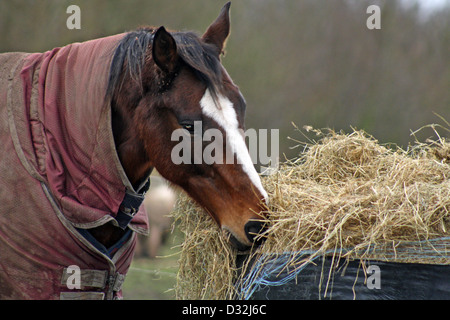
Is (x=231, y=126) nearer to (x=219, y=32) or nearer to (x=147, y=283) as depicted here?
(x=219, y=32)

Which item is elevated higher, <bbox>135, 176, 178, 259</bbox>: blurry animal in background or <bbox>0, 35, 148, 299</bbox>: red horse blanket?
<bbox>0, 35, 148, 299</bbox>: red horse blanket

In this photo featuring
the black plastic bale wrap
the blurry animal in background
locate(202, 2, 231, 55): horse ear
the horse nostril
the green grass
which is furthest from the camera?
the blurry animal in background

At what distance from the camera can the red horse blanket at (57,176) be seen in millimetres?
1771

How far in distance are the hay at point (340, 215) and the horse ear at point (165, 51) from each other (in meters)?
0.61

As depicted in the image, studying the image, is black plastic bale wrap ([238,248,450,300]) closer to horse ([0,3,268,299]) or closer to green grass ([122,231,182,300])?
horse ([0,3,268,299])

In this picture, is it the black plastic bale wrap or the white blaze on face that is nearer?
the black plastic bale wrap

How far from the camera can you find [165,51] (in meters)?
1.81

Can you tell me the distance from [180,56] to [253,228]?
2.33ft

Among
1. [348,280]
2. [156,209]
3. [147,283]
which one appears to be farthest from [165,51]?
[156,209]

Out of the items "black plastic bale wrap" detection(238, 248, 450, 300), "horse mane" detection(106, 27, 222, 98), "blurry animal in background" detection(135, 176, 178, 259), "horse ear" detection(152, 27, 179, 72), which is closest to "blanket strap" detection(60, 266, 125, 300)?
"black plastic bale wrap" detection(238, 248, 450, 300)

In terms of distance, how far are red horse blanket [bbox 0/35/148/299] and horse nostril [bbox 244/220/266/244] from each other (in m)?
0.49

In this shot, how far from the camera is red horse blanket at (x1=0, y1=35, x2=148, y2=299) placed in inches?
69.7
